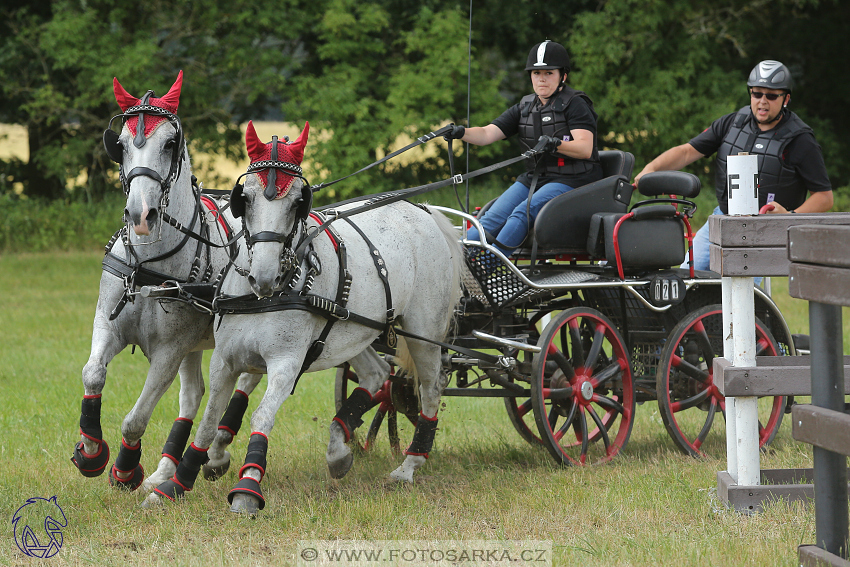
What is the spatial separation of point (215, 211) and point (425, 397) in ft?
5.80

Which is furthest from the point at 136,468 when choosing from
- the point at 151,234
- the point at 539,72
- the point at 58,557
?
the point at 539,72

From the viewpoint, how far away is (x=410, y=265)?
204 inches

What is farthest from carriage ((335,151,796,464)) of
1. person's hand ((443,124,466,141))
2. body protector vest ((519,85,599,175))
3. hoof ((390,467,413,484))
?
hoof ((390,467,413,484))

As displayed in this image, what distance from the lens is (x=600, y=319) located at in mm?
5637

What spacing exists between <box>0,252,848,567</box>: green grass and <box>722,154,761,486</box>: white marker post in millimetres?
242

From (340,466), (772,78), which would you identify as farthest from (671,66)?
(340,466)

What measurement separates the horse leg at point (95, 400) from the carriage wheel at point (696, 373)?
327 centimetres

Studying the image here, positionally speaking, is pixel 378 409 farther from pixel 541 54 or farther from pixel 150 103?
pixel 150 103

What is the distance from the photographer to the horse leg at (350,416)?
4.97 meters

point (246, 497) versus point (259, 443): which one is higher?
point (259, 443)

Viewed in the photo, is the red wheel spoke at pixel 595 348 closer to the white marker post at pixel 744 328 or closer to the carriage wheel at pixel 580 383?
the carriage wheel at pixel 580 383

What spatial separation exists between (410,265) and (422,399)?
935mm

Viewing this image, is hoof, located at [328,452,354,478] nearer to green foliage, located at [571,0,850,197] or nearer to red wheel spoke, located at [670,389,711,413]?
red wheel spoke, located at [670,389,711,413]

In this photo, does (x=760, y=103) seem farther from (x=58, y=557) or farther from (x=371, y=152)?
(x=371, y=152)
